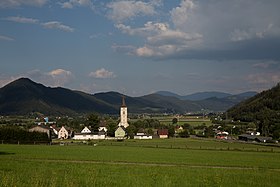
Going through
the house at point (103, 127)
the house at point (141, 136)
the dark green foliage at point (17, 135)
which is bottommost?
the house at point (141, 136)

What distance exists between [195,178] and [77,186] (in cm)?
917

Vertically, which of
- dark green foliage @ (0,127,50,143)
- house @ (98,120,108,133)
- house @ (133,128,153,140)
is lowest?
house @ (133,128,153,140)

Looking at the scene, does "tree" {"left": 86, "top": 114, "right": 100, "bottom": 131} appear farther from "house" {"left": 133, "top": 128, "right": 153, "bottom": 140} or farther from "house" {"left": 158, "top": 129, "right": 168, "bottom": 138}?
"house" {"left": 158, "top": 129, "right": 168, "bottom": 138}

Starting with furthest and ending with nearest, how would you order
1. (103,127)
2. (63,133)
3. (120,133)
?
(103,127) < (63,133) < (120,133)

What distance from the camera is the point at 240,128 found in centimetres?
15938

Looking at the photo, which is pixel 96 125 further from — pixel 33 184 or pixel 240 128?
pixel 33 184

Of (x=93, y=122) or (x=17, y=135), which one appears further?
(x=93, y=122)

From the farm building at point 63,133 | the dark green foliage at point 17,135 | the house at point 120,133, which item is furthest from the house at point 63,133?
the dark green foliage at point 17,135

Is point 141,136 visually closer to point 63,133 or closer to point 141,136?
point 141,136

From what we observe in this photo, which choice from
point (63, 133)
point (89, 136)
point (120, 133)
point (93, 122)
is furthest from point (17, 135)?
point (93, 122)

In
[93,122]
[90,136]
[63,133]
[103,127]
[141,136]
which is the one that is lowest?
[141,136]

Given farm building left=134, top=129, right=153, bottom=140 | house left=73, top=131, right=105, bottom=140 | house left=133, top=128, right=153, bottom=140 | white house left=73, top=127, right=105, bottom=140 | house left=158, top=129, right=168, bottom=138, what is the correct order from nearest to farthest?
white house left=73, top=127, right=105, bottom=140
house left=73, top=131, right=105, bottom=140
house left=133, top=128, right=153, bottom=140
farm building left=134, top=129, right=153, bottom=140
house left=158, top=129, right=168, bottom=138

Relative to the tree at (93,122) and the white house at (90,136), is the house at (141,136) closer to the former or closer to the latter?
the white house at (90,136)

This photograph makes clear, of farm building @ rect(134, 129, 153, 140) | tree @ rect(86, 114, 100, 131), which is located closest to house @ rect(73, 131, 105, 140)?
tree @ rect(86, 114, 100, 131)
